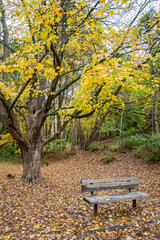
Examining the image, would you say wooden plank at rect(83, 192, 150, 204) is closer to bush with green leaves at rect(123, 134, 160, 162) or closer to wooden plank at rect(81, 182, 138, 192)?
wooden plank at rect(81, 182, 138, 192)

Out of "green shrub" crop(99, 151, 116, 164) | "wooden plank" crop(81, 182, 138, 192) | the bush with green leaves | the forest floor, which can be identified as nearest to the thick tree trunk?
the forest floor

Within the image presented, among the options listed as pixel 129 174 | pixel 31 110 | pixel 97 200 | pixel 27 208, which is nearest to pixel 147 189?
pixel 129 174

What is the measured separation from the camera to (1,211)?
4.61m

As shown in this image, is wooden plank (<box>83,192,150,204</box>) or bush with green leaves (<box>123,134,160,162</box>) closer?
wooden plank (<box>83,192,150,204</box>)

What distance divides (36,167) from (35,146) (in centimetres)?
92

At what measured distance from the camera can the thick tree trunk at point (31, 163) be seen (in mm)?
7199

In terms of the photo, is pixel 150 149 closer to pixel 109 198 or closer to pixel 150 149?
pixel 150 149

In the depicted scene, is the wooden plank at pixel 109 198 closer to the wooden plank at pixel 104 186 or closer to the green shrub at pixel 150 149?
the wooden plank at pixel 104 186

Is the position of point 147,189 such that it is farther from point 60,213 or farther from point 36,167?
point 36,167

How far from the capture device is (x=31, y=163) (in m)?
7.31

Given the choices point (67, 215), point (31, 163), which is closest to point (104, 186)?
point (67, 215)

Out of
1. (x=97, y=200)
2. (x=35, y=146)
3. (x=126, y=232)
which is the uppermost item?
(x=35, y=146)

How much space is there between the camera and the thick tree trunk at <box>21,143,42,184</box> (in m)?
7.20

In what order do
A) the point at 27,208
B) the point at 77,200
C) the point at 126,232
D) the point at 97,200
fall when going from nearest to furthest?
the point at 126,232, the point at 97,200, the point at 27,208, the point at 77,200
